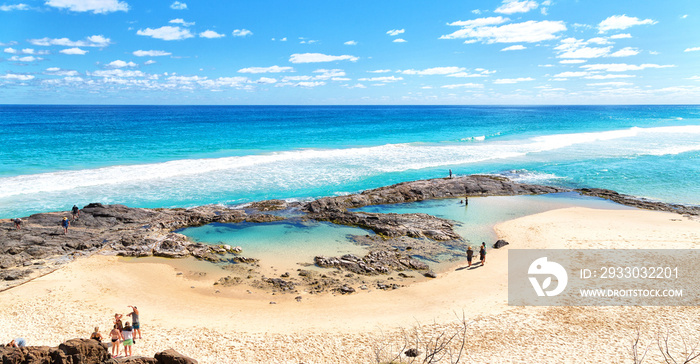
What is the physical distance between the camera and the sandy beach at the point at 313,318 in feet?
36.8

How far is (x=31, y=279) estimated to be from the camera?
1545cm

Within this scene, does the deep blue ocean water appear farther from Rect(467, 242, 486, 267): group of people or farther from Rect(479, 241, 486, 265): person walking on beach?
Rect(479, 241, 486, 265): person walking on beach

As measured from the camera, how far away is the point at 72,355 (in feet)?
29.1

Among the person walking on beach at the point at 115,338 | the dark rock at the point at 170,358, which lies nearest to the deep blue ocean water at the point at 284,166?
the person walking on beach at the point at 115,338

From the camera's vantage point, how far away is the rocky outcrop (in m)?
8.49

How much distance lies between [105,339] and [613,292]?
17325 millimetres

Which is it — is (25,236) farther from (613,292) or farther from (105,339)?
(613,292)

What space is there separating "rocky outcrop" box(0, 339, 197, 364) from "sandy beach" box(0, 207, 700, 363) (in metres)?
1.66

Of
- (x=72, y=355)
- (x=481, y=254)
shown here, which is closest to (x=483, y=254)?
(x=481, y=254)

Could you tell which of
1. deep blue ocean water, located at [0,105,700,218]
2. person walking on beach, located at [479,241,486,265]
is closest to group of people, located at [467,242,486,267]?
person walking on beach, located at [479,241,486,265]

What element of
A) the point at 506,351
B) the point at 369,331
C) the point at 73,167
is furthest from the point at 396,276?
the point at 73,167

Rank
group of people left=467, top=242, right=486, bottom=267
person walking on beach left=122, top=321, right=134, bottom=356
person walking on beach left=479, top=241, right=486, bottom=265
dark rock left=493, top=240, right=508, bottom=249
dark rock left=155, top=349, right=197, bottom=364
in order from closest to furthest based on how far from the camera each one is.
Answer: dark rock left=155, top=349, right=197, bottom=364
person walking on beach left=122, top=321, right=134, bottom=356
group of people left=467, top=242, right=486, bottom=267
person walking on beach left=479, top=241, right=486, bottom=265
dark rock left=493, top=240, right=508, bottom=249

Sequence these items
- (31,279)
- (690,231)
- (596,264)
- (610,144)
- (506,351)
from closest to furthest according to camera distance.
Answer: (506,351) → (31,279) → (596,264) → (690,231) → (610,144)

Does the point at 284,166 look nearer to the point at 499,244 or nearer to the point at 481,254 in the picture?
the point at 499,244
